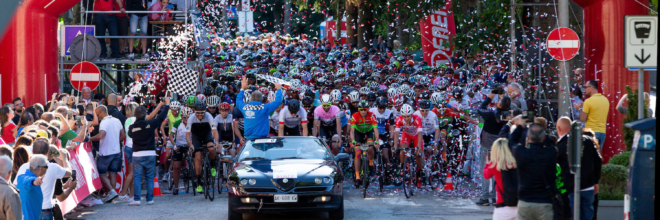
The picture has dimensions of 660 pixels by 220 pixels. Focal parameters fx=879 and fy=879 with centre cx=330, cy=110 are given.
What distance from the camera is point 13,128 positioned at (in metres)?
13.0

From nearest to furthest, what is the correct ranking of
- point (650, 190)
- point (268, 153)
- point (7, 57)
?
point (650, 190), point (268, 153), point (7, 57)

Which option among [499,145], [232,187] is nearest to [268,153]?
[232,187]

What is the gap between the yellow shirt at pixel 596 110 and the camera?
14430 mm

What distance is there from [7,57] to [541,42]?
12026mm

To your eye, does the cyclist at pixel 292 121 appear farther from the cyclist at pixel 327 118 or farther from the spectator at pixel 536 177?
the spectator at pixel 536 177

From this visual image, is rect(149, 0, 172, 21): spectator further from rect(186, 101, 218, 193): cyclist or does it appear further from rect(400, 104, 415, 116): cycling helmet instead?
rect(400, 104, 415, 116): cycling helmet

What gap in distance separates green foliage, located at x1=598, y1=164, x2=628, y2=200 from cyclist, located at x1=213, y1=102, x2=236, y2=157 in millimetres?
7560

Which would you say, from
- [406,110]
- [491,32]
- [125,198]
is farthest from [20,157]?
[491,32]

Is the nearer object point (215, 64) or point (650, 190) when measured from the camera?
point (650, 190)

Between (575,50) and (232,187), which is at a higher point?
(575,50)

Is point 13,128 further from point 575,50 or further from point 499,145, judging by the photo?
point 575,50

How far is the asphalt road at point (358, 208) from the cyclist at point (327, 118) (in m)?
1.52

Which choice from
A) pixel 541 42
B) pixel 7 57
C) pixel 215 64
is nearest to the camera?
pixel 7 57

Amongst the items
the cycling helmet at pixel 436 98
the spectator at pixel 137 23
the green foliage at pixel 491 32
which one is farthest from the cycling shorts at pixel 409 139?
the spectator at pixel 137 23
